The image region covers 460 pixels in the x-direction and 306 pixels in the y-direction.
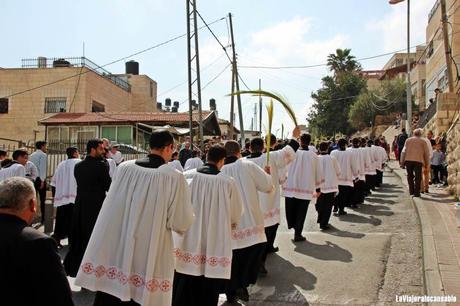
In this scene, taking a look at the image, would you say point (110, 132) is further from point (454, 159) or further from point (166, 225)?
point (166, 225)

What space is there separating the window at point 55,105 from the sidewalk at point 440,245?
28.0 metres

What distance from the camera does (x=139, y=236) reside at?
406 cm

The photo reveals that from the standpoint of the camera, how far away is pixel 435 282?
5.48 m

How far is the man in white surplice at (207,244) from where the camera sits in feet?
16.0

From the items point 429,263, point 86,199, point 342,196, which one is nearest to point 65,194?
point 86,199

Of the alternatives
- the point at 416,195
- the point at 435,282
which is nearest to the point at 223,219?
the point at 435,282

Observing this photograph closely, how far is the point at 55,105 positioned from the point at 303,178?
29173 millimetres

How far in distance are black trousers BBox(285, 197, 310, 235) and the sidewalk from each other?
2032 millimetres

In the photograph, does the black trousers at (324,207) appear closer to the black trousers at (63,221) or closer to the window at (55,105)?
the black trousers at (63,221)

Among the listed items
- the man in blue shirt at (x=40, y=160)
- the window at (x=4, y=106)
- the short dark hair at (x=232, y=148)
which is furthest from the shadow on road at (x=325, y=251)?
the window at (x=4, y=106)

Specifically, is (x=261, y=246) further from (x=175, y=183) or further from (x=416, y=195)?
(x=416, y=195)

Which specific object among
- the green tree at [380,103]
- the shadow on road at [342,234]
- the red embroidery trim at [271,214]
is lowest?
the shadow on road at [342,234]

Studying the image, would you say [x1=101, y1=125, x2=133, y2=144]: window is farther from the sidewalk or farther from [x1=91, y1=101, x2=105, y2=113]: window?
the sidewalk

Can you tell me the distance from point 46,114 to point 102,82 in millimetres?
4675
